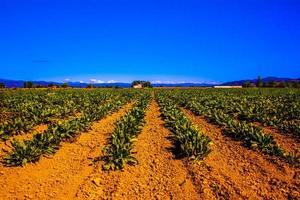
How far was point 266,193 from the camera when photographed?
6234 mm

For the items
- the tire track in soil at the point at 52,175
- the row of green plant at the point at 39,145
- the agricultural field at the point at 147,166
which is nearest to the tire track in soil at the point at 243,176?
the agricultural field at the point at 147,166

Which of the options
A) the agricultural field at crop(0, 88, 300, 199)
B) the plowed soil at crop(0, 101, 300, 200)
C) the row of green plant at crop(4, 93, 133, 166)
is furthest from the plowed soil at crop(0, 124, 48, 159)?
the plowed soil at crop(0, 101, 300, 200)

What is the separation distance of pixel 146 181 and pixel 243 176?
2167 millimetres

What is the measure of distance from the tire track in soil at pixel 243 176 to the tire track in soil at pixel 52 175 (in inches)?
103

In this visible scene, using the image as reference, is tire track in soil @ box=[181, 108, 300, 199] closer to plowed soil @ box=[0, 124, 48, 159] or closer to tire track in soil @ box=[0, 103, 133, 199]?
tire track in soil @ box=[0, 103, 133, 199]

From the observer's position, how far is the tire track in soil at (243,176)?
20.4 ft

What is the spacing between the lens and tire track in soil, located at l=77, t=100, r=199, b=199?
6.28 metres

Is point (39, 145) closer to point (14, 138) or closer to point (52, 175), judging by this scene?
point (14, 138)

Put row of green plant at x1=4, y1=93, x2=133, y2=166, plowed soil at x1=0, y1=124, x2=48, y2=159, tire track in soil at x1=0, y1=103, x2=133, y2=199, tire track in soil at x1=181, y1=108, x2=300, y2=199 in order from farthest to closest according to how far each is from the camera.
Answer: plowed soil at x1=0, y1=124, x2=48, y2=159
row of green plant at x1=4, y1=93, x2=133, y2=166
tire track in soil at x1=0, y1=103, x2=133, y2=199
tire track in soil at x1=181, y1=108, x2=300, y2=199

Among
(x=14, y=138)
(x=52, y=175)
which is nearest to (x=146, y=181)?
(x=52, y=175)

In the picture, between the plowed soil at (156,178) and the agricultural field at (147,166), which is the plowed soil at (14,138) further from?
the plowed soil at (156,178)

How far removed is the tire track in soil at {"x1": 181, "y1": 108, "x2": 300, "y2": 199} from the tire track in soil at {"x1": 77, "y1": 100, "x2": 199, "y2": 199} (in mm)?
324

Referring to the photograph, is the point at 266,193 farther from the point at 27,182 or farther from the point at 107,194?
the point at 27,182

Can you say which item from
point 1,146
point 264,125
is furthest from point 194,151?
point 264,125
